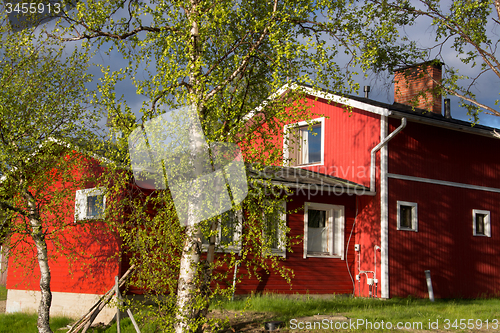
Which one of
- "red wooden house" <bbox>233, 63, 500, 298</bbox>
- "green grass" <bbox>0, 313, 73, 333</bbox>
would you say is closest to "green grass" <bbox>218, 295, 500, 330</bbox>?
"red wooden house" <bbox>233, 63, 500, 298</bbox>

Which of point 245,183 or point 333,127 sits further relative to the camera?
point 333,127

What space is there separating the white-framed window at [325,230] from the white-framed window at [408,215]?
1705 millimetres

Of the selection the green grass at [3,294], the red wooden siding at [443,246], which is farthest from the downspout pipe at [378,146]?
the green grass at [3,294]

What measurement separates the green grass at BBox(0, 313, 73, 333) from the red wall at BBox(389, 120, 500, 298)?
8.42m

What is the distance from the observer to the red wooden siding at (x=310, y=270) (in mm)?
12023

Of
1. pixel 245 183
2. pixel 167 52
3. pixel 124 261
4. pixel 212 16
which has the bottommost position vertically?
pixel 124 261

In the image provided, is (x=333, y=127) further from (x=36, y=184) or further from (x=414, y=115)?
(x=36, y=184)

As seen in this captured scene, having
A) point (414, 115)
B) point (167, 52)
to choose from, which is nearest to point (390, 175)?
point (414, 115)

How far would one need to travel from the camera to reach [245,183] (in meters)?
7.02

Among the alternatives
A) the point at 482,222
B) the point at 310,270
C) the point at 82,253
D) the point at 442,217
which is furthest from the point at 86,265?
the point at 482,222

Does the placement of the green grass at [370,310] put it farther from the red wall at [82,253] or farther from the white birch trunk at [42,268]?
the white birch trunk at [42,268]

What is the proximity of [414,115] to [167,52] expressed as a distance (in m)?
8.54

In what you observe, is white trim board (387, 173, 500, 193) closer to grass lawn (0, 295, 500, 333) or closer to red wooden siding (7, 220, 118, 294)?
grass lawn (0, 295, 500, 333)

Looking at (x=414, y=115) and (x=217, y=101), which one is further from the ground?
(x=414, y=115)
